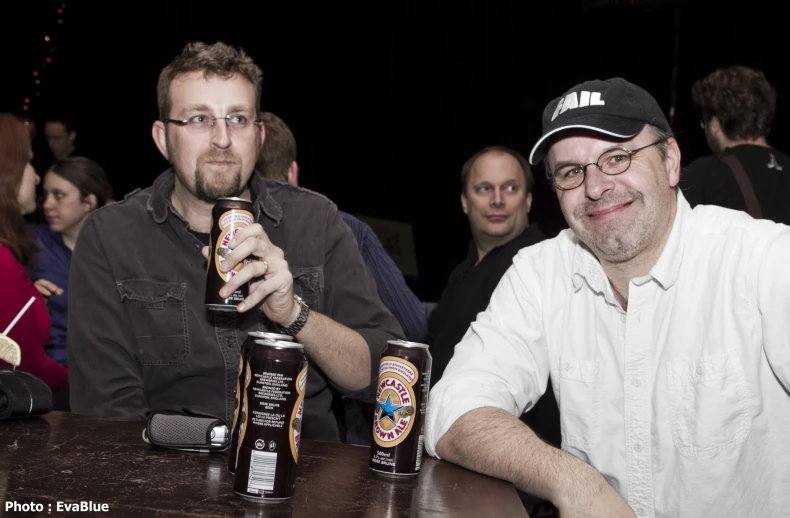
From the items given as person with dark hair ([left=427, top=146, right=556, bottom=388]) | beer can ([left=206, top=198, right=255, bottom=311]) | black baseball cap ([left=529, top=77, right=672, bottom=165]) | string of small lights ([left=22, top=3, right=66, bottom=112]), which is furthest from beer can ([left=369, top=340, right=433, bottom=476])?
string of small lights ([left=22, top=3, right=66, bottom=112])

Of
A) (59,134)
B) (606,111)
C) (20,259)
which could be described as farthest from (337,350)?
(59,134)

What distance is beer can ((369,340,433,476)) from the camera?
1.17 m

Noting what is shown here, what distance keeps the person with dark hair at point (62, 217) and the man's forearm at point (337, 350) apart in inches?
81.3

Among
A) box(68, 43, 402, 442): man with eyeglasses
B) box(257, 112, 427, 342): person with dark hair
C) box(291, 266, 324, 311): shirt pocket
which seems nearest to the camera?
box(68, 43, 402, 442): man with eyeglasses

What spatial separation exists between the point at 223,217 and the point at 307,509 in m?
0.52

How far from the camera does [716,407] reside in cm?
143

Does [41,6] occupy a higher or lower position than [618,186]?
higher

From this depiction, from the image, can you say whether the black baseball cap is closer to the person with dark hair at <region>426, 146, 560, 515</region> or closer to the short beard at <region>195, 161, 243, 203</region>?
the short beard at <region>195, 161, 243, 203</region>

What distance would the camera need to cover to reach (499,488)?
3.97 ft

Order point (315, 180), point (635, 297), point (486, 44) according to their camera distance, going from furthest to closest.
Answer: point (315, 180) → point (486, 44) → point (635, 297)

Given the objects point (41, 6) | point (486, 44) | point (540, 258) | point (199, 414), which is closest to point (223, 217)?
point (199, 414)

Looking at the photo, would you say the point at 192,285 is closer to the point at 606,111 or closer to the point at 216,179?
the point at 216,179

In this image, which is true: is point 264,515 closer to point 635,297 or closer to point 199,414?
point 199,414

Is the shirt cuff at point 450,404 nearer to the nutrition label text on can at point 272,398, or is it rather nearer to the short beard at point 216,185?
the nutrition label text on can at point 272,398
